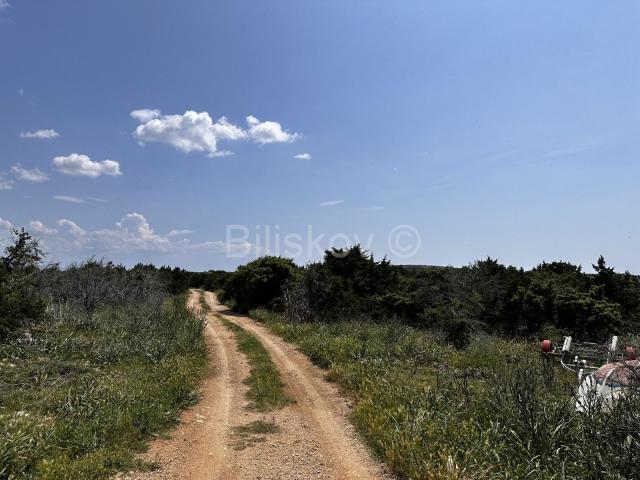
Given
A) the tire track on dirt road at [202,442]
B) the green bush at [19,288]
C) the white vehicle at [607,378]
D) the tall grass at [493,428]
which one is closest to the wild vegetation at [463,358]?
the tall grass at [493,428]

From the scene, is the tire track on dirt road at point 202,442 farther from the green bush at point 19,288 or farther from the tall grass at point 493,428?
the green bush at point 19,288

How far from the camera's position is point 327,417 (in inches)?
320

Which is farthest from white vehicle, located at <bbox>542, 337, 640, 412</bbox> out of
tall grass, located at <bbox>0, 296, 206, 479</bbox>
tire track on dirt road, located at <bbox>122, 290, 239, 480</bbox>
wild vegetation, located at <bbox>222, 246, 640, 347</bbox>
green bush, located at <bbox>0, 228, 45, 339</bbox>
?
green bush, located at <bbox>0, 228, 45, 339</bbox>

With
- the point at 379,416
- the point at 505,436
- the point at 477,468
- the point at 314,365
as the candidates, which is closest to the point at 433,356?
the point at 314,365

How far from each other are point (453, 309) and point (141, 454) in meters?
13.1

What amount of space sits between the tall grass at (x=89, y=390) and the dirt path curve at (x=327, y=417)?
7.65 ft

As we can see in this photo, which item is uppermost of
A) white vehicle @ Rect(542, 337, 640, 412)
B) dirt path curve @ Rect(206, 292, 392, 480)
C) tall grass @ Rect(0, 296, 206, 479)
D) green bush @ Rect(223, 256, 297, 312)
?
green bush @ Rect(223, 256, 297, 312)

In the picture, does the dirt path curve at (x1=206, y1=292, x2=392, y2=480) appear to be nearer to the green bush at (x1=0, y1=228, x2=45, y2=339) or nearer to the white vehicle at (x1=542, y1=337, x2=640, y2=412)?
the white vehicle at (x1=542, y1=337, x2=640, y2=412)

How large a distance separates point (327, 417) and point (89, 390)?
175 inches

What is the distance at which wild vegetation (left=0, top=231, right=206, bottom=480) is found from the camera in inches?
223

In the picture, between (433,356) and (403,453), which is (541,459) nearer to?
(403,453)

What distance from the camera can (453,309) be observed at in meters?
16.7

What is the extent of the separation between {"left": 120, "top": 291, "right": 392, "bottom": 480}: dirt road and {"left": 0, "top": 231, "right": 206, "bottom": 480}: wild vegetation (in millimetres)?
485

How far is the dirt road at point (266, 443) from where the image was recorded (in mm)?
5801
